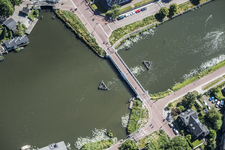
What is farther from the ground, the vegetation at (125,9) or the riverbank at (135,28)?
the vegetation at (125,9)

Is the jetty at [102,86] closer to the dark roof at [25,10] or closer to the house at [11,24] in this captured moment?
the house at [11,24]

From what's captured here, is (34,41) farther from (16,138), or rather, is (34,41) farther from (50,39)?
(16,138)

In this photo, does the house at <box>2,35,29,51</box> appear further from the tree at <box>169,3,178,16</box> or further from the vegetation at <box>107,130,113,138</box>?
the tree at <box>169,3,178,16</box>

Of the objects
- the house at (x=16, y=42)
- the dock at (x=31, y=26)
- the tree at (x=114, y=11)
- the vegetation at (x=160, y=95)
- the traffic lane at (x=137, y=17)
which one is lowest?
the vegetation at (x=160, y=95)

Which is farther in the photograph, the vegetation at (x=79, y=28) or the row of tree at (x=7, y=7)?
the vegetation at (x=79, y=28)

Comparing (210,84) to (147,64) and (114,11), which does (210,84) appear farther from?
(114,11)

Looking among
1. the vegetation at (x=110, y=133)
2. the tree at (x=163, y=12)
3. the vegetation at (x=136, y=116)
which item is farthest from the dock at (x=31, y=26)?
the tree at (x=163, y=12)

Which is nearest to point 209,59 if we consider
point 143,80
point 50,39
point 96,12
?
point 143,80

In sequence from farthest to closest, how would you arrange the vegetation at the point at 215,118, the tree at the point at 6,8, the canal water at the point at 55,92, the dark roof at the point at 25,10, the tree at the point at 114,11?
the tree at the point at 114,11 → the dark roof at the point at 25,10 → the vegetation at the point at 215,118 → the tree at the point at 6,8 → the canal water at the point at 55,92
